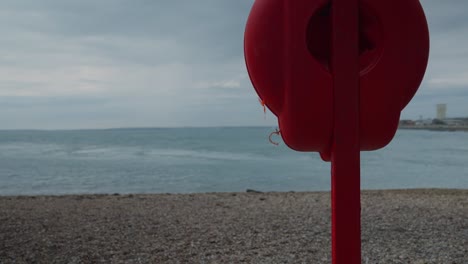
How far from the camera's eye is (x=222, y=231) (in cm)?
511

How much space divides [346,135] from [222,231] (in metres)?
3.54

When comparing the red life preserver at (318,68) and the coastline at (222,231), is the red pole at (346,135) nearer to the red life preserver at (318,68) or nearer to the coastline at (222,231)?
the red life preserver at (318,68)

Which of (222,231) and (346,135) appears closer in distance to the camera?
(346,135)

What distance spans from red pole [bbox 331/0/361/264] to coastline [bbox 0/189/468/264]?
2.19m

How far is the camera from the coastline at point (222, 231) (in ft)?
13.5

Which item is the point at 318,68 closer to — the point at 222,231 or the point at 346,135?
the point at 346,135

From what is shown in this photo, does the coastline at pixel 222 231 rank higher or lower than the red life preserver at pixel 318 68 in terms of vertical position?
lower

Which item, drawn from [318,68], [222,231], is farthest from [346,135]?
[222,231]

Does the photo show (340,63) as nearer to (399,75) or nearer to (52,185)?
(399,75)

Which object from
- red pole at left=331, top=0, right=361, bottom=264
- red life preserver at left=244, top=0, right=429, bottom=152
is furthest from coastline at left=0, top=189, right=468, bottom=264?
red life preserver at left=244, top=0, right=429, bottom=152

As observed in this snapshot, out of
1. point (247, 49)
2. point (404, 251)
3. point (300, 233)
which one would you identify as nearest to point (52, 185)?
point (300, 233)

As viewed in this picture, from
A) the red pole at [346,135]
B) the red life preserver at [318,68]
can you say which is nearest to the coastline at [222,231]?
the red pole at [346,135]

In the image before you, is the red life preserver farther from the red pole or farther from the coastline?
the coastline

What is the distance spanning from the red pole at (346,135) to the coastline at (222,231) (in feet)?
7.18
